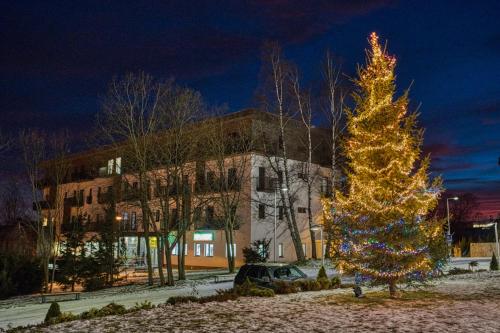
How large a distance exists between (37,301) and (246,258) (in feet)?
56.2

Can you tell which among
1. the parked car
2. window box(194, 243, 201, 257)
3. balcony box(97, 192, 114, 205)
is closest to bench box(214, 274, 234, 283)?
the parked car

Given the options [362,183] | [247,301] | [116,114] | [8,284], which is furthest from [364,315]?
[8,284]

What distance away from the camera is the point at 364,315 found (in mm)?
13125

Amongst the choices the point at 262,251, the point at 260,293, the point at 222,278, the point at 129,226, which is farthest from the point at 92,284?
the point at 129,226

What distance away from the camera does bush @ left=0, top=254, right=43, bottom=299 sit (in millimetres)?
31484

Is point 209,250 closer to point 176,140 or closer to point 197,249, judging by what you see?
point 197,249

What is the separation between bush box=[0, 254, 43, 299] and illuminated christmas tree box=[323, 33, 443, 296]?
75.5ft

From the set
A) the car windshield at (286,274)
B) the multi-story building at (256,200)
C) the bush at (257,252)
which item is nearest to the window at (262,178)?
the multi-story building at (256,200)

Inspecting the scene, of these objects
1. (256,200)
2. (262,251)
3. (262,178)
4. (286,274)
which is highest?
(262,178)

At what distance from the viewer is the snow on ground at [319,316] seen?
447 inches

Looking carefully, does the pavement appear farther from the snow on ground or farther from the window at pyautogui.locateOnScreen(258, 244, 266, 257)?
the window at pyautogui.locateOnScreen(258, 244, 266, 257)

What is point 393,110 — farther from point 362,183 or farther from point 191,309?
point 191,309

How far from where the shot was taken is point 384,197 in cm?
1711

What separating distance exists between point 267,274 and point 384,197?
5.62 metres
